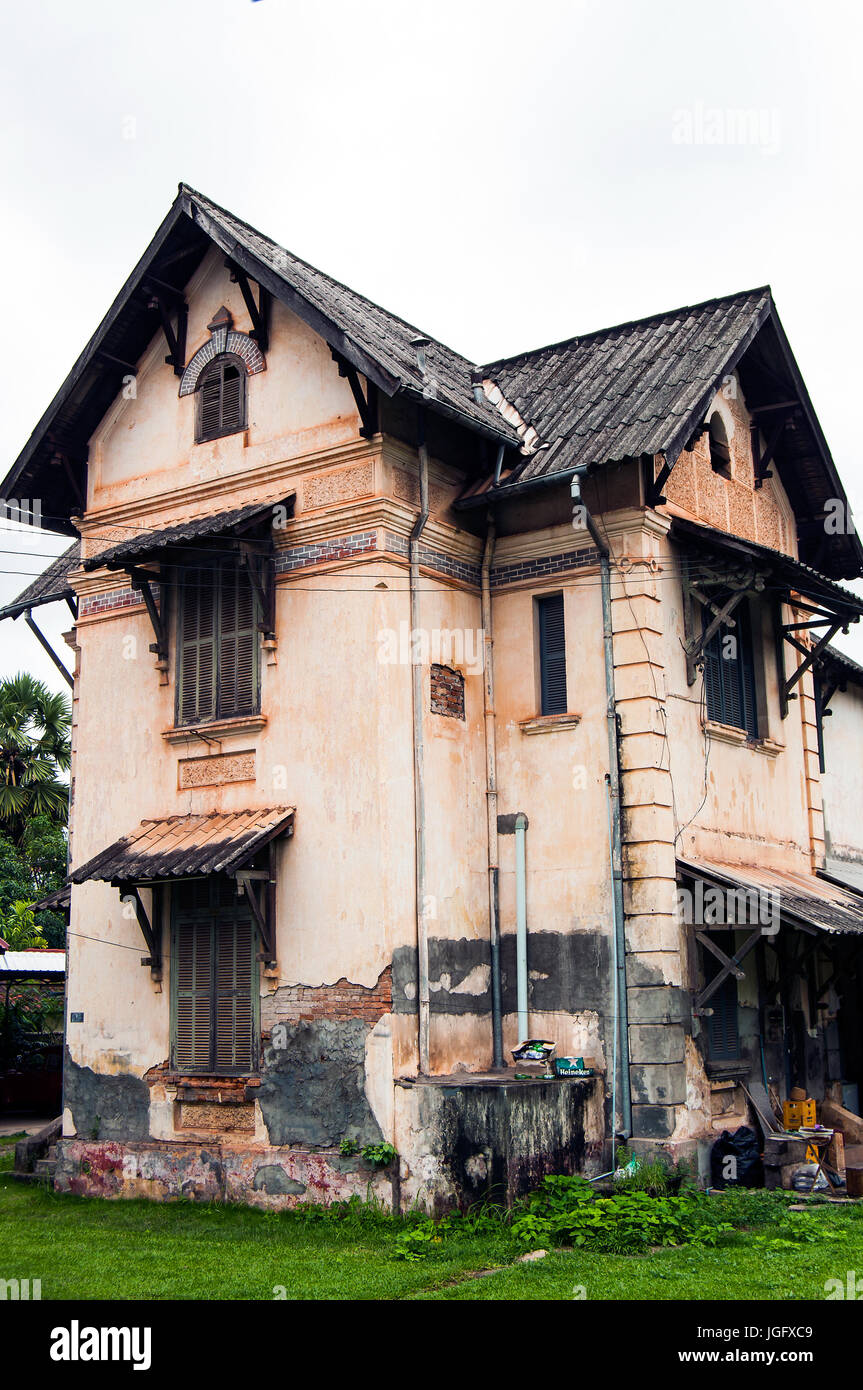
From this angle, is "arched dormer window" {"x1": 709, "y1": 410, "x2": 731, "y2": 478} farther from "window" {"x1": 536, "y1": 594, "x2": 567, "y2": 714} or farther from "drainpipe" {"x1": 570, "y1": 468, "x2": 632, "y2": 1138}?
"window" {"x1": 536, "y1": 594, "x2": 567, "y2": 714}

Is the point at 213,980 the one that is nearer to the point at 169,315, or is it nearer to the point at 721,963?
the point at 721,963

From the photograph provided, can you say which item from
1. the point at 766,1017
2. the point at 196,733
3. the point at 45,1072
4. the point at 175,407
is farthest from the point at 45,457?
the point at 45,1072

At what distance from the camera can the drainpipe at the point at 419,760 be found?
12297 millimetres

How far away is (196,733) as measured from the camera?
13.9m

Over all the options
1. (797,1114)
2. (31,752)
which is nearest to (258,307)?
(797,1114)

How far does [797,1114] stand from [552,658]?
17.9ft

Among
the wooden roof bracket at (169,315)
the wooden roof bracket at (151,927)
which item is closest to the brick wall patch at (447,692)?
the wooden roof bracket at (151,927)

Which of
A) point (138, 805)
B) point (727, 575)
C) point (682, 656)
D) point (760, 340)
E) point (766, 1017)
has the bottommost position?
→ point (766, 1017)

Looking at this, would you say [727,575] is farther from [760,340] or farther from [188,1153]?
[188,1153]

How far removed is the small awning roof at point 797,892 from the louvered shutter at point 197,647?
16.8 feet

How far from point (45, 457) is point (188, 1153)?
787 cm

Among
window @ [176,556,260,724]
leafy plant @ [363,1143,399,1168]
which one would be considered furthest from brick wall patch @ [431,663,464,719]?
leafy plant @ [363,1143,399,1168]

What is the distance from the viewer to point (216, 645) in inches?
551

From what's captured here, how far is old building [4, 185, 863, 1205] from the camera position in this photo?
12.4 m
